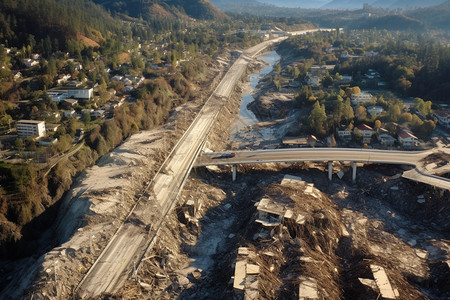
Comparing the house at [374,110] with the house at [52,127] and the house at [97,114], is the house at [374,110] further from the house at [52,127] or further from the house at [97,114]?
the house at [52,127]

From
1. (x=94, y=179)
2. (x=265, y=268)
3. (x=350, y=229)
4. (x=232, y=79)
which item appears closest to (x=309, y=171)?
(x=350, y=229)

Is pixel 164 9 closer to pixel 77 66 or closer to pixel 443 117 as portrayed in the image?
pixel 77 66

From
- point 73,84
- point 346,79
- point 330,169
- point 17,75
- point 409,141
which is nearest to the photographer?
point 330,169

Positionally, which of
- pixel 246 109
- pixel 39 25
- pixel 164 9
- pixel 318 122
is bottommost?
pixel 246 109

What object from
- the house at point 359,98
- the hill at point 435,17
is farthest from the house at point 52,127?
the hill at point 435,17

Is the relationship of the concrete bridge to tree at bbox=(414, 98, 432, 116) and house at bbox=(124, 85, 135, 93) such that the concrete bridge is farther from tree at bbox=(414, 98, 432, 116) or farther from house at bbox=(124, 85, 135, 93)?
house at bbox=(124, 85, 135, 93)

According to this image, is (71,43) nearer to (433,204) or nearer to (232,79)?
(232,79)

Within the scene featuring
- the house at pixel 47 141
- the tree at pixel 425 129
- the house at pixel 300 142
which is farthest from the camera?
the tree at pixel 425 129

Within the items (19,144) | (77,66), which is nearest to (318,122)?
(19,144)
